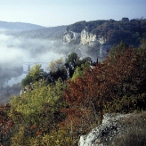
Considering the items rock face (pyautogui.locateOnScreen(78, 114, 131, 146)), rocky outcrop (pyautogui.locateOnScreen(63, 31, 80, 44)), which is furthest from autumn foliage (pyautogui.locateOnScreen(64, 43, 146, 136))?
rocky outcrop (pyautogui.locateOnScreen(63, 31, 80, 44))

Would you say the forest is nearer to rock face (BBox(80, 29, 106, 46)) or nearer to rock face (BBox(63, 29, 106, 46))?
rock face (BBox(63, 29, 106, 46))

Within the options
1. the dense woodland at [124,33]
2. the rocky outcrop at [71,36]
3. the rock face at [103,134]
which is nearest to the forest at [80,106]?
the rock face at [103,134]

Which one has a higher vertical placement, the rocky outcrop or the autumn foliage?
the rocky outcrop

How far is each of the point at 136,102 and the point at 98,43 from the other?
393 ft

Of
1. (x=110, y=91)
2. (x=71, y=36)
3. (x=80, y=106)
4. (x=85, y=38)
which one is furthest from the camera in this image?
(x=71, y=36)

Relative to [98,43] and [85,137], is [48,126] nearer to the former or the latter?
[85,137]

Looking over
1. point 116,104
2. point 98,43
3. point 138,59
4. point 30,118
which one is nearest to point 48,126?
point 30,118

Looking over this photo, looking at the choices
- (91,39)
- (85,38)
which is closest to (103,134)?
(91,39)

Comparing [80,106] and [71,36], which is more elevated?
[71,36]

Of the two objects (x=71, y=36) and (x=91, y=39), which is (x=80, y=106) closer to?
(x=91, y=39)

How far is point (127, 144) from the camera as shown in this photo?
1074 cm

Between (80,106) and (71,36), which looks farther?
(71,36)

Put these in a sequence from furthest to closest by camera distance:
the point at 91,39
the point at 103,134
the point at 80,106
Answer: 1. the point at 91,39
2. the point at 80,106
3. the point at 103,134

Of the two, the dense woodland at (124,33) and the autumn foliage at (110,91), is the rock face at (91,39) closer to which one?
the dense woodland at (124,33)
